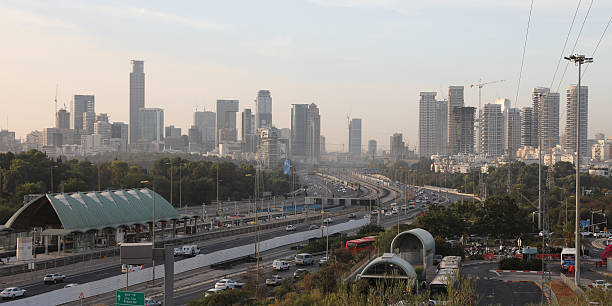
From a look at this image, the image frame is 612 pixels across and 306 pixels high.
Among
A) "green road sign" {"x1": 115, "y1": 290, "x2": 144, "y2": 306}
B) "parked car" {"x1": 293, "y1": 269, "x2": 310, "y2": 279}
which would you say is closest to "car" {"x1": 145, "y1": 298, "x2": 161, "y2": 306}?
"parked car" {"x1": 293, "y1": 269, "x2": 310, "y2": 279}

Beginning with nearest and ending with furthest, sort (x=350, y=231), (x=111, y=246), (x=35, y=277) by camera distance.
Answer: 1. (x=35, y=277)
2. (x=111, y=246)
3. (x=350, y=231)

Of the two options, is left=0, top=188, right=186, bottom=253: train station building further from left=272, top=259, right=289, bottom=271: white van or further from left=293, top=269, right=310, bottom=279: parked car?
left=293, top=269, right=310, bottom=279: parked car

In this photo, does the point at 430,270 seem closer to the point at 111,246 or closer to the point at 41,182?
the point at 111,246

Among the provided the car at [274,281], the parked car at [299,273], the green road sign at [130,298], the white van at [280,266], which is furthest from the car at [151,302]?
the white van at [280,266]

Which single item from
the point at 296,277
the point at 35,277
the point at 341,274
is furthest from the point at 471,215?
the point at 35,277

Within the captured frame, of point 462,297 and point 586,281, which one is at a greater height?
point 462,297

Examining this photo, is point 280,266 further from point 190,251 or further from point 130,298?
point 130,298
